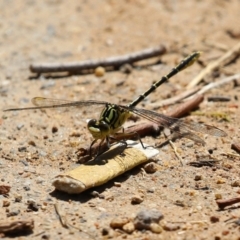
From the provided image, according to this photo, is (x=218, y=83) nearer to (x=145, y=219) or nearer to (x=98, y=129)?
(x=98, y=129)

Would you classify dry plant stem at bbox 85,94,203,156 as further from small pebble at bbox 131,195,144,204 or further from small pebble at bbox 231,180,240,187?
small pebble at bbox 231,180,240,187

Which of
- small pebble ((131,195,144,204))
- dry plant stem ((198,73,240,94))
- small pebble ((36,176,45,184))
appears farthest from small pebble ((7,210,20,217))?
dry plant stem ((198,73,240,94))

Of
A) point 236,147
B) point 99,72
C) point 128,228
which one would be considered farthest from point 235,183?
point 99,72

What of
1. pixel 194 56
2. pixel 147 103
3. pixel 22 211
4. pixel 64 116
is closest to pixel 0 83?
pixel 64 116

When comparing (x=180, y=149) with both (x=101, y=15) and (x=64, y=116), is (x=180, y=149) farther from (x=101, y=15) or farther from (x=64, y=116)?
(x=101, y=15)

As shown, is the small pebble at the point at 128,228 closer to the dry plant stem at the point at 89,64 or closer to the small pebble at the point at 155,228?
the small pebble at the point at 155,228
